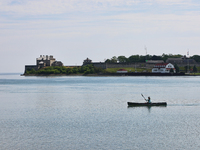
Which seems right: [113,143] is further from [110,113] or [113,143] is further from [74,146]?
[110,113]

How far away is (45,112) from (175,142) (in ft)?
67.2

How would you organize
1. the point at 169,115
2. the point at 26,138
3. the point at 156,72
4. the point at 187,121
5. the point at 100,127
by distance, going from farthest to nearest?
the point at 156,72 → the point at 169,115 → the point at 187,121 → the point at 100,127 → the point at 26,138

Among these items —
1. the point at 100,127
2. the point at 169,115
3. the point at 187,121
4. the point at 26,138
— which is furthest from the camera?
the point at 169,115

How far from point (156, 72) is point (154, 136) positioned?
174m

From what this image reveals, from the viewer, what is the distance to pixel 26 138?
27906 mm

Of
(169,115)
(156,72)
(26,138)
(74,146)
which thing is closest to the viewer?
(74,146)

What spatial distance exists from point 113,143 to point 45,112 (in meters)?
17.9

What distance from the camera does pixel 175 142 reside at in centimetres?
2645

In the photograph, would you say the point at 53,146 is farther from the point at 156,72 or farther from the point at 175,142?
the point at 156,72

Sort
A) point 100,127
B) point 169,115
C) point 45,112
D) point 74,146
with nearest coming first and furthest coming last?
point 74,146
point 100,127
point 169,115
point 45,112

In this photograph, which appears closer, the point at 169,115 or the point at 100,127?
the point at 100,127

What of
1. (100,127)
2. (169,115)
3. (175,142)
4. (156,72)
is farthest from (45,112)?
(156,72)

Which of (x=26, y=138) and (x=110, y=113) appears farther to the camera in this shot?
(x=110, y=113)

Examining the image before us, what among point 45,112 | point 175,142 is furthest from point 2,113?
point 175,142
